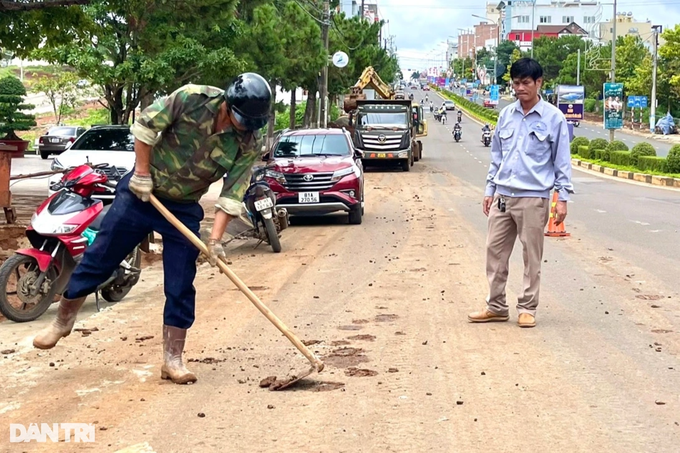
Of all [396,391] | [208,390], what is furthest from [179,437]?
[396,391]

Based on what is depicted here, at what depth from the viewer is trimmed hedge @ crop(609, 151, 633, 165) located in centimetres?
3400

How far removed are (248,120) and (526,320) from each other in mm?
3117

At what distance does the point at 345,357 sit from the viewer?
6.64m

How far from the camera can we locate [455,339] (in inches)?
285

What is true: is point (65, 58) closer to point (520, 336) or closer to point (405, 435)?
point (520, 336)

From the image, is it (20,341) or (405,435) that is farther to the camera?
(20,341)

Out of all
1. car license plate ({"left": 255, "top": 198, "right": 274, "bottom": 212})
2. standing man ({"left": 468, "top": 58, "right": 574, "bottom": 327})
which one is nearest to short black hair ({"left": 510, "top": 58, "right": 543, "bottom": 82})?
standing man ({"left": 468, "top": 58, "right": 574, "bottom": 327})

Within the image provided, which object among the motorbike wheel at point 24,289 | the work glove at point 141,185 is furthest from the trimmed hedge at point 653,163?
the work glove at point 141,185

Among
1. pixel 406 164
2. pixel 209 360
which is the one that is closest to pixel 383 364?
pixel 209 360

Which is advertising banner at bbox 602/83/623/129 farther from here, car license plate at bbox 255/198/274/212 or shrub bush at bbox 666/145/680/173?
car license plate at bbox 255/198/274/212

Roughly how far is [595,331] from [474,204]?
12.9 metres

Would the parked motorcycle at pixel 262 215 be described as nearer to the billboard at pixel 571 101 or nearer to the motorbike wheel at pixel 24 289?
the motorbike wheel at pixel 24 289

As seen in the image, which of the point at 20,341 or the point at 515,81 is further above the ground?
the point at 515,81

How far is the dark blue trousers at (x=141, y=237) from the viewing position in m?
5.96
